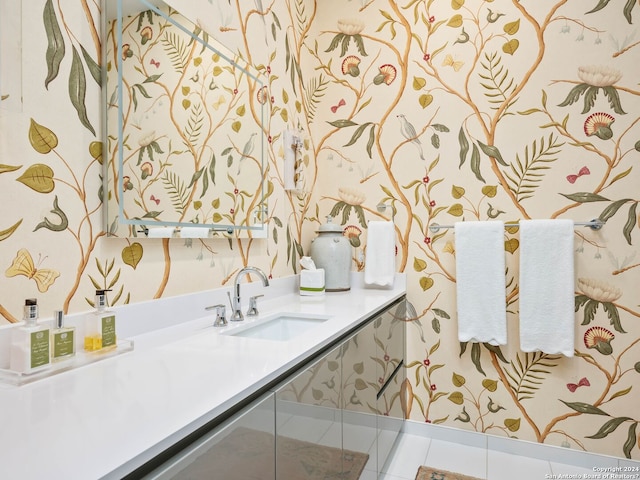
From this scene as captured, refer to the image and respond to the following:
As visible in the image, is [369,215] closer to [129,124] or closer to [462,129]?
[462,129]

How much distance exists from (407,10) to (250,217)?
151 cm

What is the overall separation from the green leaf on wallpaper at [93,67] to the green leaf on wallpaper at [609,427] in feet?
8.09

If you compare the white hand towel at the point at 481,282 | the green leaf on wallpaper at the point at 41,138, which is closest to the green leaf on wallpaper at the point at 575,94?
the white hand towel at the point at 481,282

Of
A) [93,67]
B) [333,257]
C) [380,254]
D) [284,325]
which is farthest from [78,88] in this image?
[380,254]

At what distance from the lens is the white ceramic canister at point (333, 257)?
2.09 meters

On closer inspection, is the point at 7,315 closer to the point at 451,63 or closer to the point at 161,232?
the point at 161,232

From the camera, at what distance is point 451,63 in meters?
2.13

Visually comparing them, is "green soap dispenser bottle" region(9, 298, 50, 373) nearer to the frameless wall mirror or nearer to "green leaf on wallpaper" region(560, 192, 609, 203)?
the frameless wall mirror

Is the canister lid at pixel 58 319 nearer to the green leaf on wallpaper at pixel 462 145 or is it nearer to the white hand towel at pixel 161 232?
the white hand towel at pixel 161 232

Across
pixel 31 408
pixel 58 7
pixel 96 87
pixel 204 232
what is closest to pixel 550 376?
pixel 204 232

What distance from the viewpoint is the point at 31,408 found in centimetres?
66

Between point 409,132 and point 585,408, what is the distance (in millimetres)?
1644

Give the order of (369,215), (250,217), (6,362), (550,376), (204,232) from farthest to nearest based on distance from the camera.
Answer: (369,215)
(550,376)
(250,217)
(204,232)
(6,362)

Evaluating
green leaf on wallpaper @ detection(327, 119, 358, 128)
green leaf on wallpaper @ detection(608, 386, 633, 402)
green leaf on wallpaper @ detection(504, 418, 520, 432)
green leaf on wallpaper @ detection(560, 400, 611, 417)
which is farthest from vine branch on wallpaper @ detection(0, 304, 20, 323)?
green leaf on wallpaper @ detection(608, 386, 633, 402)
